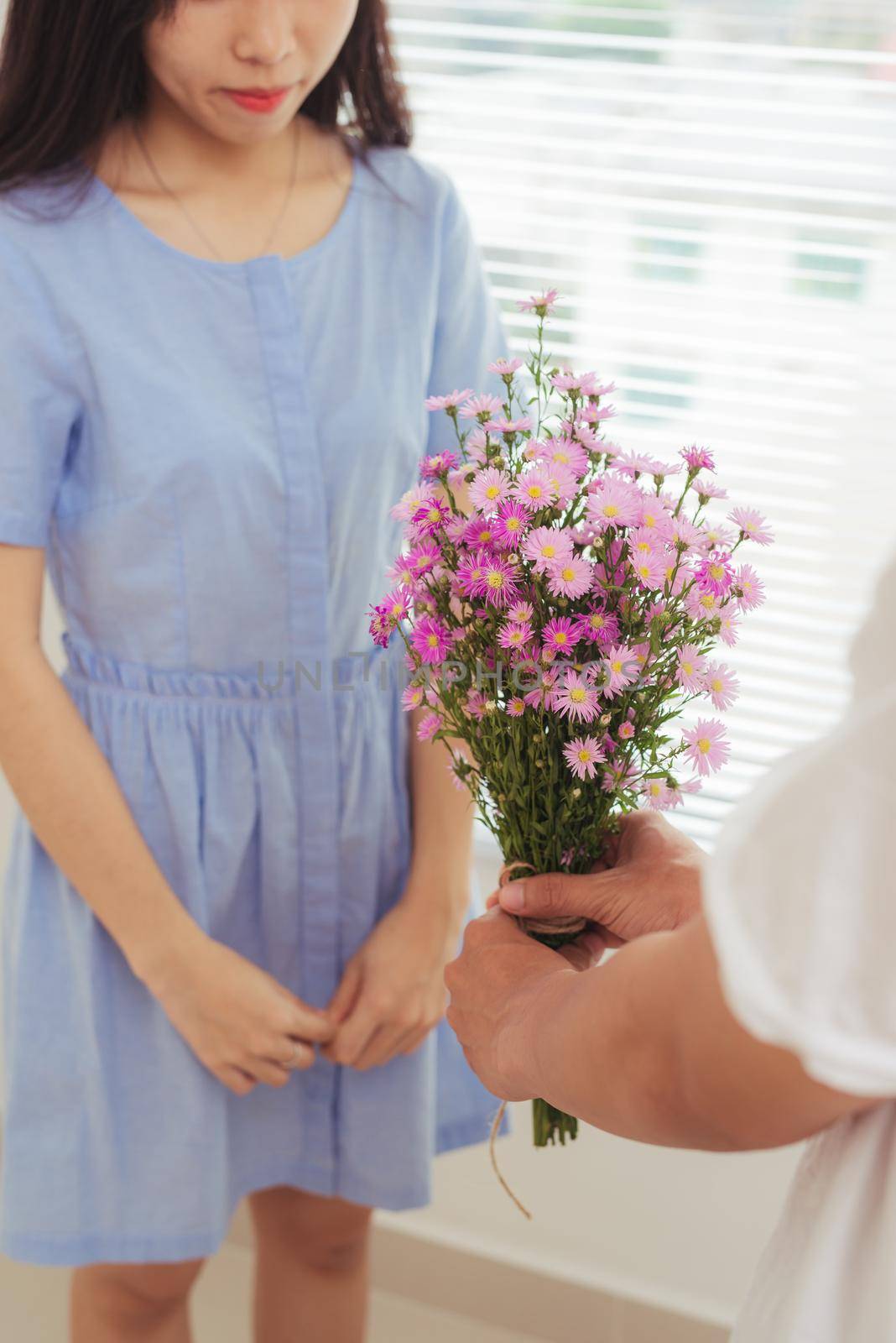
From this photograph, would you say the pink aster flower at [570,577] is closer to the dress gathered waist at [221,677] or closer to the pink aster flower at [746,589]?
the pink aster flower at [746,589]

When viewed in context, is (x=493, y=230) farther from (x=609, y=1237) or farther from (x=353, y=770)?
(x=609, y=1237)

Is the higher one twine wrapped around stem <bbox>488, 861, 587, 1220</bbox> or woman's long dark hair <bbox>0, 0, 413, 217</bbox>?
woman's long dark hair <bbox>0, 0, 413, 217</bbox>

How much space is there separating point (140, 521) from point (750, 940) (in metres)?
0.82

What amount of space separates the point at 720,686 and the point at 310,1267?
3.54 feet

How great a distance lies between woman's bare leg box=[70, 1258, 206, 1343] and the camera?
139cm

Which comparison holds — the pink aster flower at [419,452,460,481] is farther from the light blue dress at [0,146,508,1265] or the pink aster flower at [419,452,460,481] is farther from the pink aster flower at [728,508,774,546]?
the light blue dress at [0,146,508,1265]

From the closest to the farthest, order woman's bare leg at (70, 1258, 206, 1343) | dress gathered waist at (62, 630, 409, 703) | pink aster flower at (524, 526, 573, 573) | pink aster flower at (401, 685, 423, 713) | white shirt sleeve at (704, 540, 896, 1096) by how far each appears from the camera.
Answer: white shirt sleeve at (704, 540, 896, 1096) → pink aster flower at (524, 526, 573, 573) → pink aster flower at (401, 685, 423, 713) → dress gathered waist at (62, 630, 409, 703) → woman's bare leg at (70, 1258, 206, 1343)

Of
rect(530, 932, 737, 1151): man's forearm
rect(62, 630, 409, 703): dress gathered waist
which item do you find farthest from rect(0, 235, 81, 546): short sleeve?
rect(530, 932, 737, 1151): man's forearm

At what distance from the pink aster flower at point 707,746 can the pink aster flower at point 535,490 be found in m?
0.18

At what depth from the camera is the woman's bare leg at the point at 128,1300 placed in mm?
1392

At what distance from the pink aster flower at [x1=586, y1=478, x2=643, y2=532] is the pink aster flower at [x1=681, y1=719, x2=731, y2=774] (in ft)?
0.47

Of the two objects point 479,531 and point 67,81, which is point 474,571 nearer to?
point 479,531

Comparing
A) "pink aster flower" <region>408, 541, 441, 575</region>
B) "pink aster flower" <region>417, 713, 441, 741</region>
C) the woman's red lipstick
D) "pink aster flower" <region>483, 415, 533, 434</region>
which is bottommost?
"pink aster flower" <region>417, 713, 441, 741</region>

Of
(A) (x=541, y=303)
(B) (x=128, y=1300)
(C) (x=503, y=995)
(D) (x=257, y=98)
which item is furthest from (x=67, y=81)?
(B) (x=128, y=1300)
